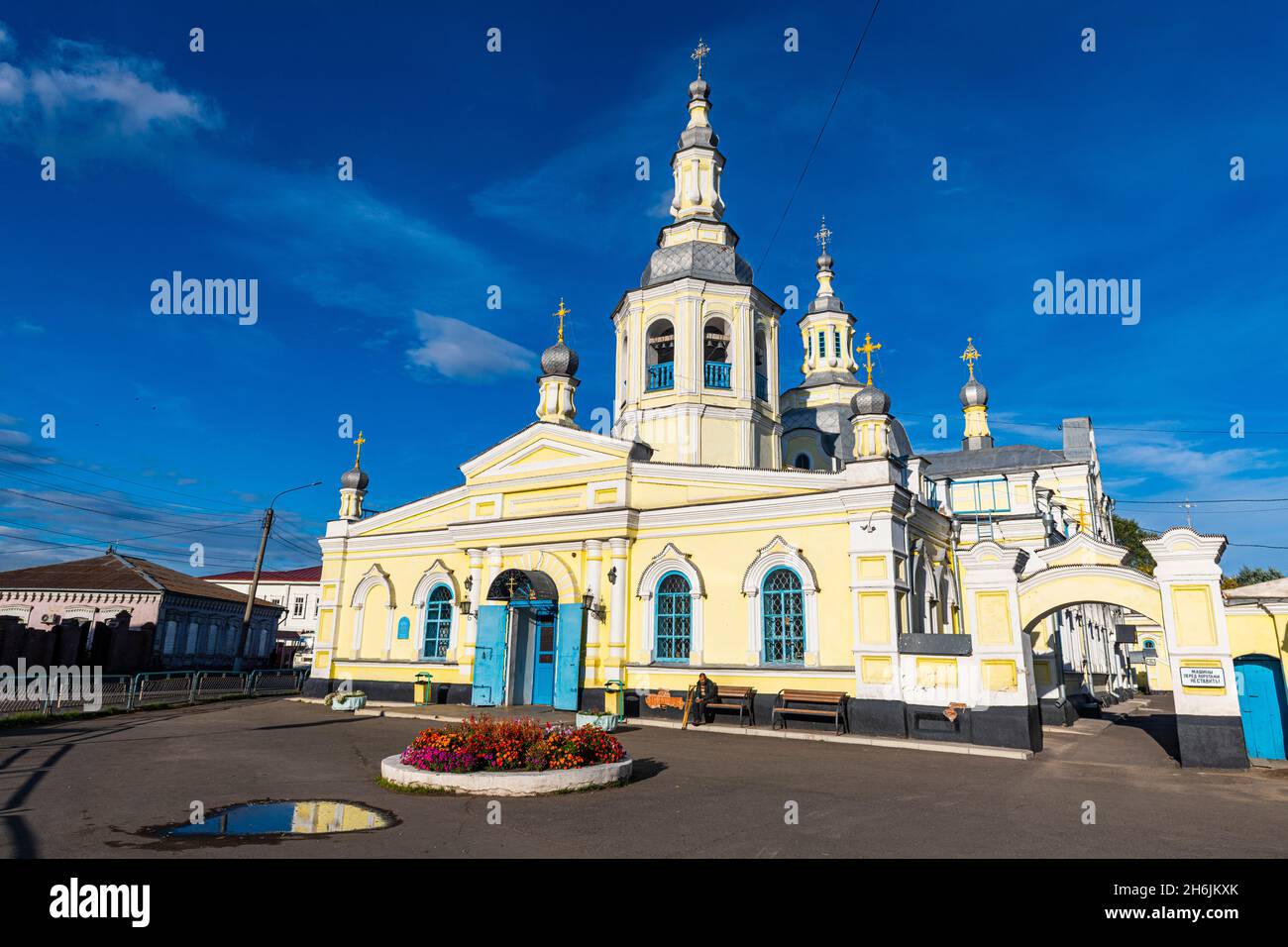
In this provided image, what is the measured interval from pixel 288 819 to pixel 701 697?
1049cm

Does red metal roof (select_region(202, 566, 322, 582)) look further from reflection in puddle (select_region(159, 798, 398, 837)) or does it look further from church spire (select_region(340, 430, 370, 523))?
reflection in puddle (select_region(159, 798, 398, 837))

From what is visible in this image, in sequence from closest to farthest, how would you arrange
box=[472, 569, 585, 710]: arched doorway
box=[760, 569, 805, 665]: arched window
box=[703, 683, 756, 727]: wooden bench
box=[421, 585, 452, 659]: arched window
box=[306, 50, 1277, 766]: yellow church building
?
box=[306, 50, 1277, 766]: yellow church building → box=[703, 683, 756, 727]: wooden bench → box=[760, 569, 805, 665]: arched window → box=[472, 569, 585, 710]: arched doorway → box=[421, 585, 452, 659]: arched window

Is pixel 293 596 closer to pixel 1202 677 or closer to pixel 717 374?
pixel 717 374

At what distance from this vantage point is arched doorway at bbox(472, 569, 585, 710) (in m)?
18.7

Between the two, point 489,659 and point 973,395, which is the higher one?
point 973,395

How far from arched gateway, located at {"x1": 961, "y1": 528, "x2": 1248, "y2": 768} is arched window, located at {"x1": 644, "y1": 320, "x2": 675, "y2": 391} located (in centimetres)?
1009

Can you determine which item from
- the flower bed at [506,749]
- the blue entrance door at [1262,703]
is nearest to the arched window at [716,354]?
the blue entrance door at [1262,703]

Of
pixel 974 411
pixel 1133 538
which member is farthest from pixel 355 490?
pixel 1133 538

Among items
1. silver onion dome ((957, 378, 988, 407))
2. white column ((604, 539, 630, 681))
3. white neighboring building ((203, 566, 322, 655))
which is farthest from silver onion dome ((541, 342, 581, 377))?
white neighboring building ((203, 566, 322, 655))

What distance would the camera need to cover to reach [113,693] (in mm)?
23172

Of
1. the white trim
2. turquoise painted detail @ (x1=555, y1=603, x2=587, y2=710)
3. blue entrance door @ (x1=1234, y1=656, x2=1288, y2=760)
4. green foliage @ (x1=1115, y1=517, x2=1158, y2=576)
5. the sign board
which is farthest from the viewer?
green foliage @ (x1=1115, y1=517, x2=1158, y2=576)

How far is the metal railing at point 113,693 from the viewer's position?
719 inches
